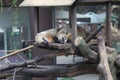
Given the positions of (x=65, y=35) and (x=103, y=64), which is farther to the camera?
(x=65, y=35)

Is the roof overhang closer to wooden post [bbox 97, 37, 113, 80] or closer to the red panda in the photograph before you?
the red panda

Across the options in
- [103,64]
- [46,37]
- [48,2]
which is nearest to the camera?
[103,64]

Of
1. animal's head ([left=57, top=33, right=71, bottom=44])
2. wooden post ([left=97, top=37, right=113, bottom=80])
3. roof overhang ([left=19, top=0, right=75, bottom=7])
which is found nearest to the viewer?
wooden post ([left=97, top=37, right=113, bottom=80])

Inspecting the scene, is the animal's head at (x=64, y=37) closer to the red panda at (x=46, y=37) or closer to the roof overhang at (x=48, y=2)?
the red panda at (x=46, y=37)

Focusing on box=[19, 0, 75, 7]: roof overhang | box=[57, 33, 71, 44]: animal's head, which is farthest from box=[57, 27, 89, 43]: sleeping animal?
box=[19, 0, 75, 7]: roof overhang

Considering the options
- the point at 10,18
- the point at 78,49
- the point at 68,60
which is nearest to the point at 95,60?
the point at 78,49

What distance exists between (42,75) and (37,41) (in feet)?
1.71

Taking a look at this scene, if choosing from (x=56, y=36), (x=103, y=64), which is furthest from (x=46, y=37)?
(x=103, y=64)

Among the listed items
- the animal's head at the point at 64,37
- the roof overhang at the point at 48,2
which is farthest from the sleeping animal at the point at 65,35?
the roof overhang at the point at 48,2

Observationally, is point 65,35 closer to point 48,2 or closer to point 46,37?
point 46,37

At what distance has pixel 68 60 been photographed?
19.0ft

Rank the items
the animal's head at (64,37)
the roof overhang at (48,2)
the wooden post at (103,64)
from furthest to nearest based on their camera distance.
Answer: the animal's head at (64,37), the roof overhang at (48,2), the wooden post at (103,64)

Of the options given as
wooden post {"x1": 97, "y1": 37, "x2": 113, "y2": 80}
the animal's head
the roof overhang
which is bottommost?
wooden post {"x1": 97, "y1": 37, "x2": 113, "y2": 80}

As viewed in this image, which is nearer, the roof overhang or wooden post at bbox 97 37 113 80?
wooden post at bbox 97 37 113 80
